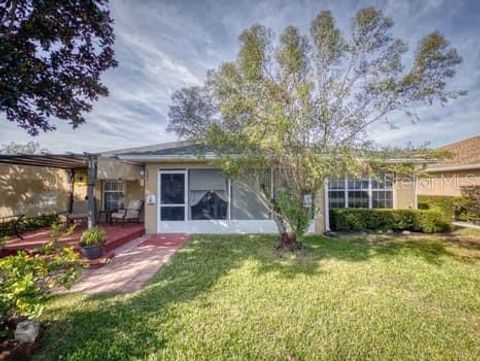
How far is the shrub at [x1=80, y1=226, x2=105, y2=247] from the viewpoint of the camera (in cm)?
640

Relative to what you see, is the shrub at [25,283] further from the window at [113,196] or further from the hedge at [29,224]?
the window at [113,196]

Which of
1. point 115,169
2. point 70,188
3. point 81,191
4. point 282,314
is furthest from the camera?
point 81,191

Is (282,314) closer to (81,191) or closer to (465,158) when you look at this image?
(81,191)

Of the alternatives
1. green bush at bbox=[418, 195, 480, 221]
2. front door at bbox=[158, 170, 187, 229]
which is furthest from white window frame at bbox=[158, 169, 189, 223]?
green bush at bbox=[418, 195, 480, 221]

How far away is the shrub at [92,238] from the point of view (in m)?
6.40

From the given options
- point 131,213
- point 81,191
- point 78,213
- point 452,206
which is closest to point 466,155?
point 452,206

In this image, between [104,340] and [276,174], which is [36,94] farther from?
[276,174]

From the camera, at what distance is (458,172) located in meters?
15.1

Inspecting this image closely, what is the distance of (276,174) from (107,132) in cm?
2393

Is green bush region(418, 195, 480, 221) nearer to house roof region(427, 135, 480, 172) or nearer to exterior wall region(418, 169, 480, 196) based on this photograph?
exterior wall region(418, 169, 480, 196)

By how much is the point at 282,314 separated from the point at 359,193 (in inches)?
353

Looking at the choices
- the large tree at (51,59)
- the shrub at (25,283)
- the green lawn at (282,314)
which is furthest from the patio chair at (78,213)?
the shrub at (25,283)

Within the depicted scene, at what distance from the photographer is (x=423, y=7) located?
23.6 ft

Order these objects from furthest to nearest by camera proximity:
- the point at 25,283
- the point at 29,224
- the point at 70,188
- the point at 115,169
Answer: the point at 70,188 < the point at 29,224 < the point at 115,169 < the point at 25,283
